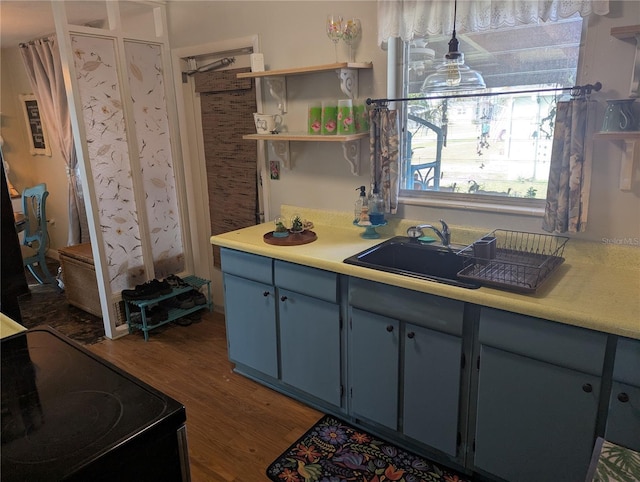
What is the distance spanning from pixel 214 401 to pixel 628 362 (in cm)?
198

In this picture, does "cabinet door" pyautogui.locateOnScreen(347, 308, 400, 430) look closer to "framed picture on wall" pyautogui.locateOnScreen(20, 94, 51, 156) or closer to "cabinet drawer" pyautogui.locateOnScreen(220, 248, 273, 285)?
"cabinet drawer" pyautogui.locateOnScreen(220, 248, 273, 285)

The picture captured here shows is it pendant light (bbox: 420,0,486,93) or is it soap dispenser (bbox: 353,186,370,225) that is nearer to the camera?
pendant light (bbox: 420,0,486,93)

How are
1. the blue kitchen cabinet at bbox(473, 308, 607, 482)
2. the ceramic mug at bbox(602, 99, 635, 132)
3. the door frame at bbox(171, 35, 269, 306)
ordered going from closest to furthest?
the blue kitchen cabinet at bbox(473, 308, 607, 482)
the ceramic mug at bbox(602, 99, 635, 132)
the door frame at bbox(171, 35, 269, 306)

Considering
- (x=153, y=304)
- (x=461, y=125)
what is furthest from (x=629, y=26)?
(x=153, y=304)

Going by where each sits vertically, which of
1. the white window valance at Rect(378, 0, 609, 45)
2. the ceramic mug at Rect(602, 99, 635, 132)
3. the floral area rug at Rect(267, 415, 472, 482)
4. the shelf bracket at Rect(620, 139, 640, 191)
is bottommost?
the floral area rug at Rect(267, 415, 472, 482)

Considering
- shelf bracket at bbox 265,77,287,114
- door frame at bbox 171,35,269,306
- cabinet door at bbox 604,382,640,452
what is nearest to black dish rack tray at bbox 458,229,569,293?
cabinet door at bbox 604,382,640,452

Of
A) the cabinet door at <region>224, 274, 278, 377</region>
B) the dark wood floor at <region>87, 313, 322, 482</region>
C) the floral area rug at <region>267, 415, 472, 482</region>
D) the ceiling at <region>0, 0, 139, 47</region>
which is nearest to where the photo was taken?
the floral area rug at <region>267, 415, 472, 482</region>

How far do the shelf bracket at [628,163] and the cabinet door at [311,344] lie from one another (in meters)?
1.30

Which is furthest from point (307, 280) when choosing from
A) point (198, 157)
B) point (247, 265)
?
point (198, 157)

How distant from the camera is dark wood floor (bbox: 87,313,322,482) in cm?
213

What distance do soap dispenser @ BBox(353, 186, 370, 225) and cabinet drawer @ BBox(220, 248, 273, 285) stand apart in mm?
522

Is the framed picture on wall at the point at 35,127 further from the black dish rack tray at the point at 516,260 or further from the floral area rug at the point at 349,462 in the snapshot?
the black dish rack tray at the point at 516,260

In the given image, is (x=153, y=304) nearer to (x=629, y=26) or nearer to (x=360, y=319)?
(x=360, y=319)

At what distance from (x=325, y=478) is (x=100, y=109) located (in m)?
2.62
